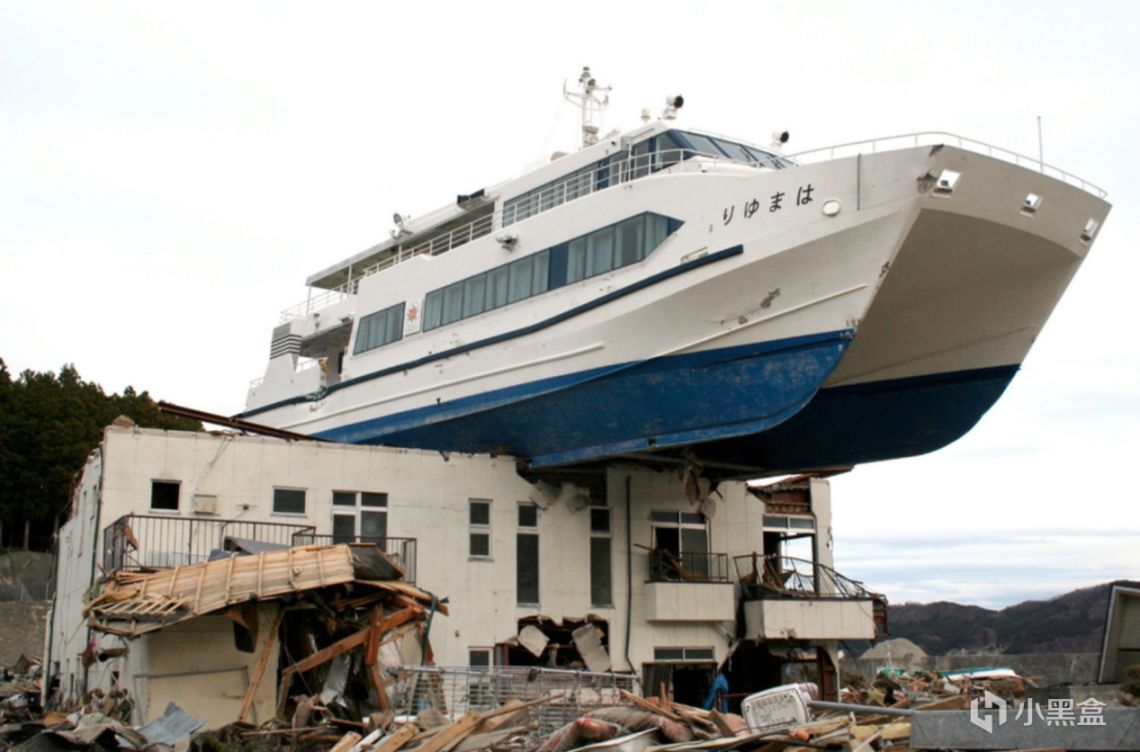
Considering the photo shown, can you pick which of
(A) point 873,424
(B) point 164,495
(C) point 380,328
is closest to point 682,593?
(A) point 873,424

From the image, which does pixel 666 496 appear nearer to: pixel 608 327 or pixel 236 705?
pixel 608 327

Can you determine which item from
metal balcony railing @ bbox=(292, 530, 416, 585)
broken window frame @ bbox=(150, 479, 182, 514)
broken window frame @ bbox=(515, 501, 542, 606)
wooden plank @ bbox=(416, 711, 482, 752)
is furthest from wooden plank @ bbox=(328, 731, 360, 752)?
broken window frame @ bbox=(515, 501, 542, 606)

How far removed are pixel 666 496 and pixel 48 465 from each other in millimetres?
33118

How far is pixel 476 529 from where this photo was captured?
2248 centimetres

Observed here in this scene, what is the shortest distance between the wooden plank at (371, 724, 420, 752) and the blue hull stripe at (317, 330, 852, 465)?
8.53 meters

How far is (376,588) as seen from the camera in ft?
56.7

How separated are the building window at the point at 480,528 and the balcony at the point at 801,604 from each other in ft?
17.8

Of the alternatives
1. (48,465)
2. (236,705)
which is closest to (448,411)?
(236,705)

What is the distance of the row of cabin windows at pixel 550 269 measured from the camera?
69.5ft

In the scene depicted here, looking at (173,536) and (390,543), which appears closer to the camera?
(173,536)

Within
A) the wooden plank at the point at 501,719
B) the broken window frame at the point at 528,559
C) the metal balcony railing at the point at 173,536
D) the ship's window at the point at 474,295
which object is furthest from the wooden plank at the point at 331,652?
the ship's window at the point at 474,295

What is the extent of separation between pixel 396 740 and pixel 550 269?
11477mm

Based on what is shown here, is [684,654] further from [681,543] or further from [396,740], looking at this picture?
[396,740]

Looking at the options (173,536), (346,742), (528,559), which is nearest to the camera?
(346,742)
